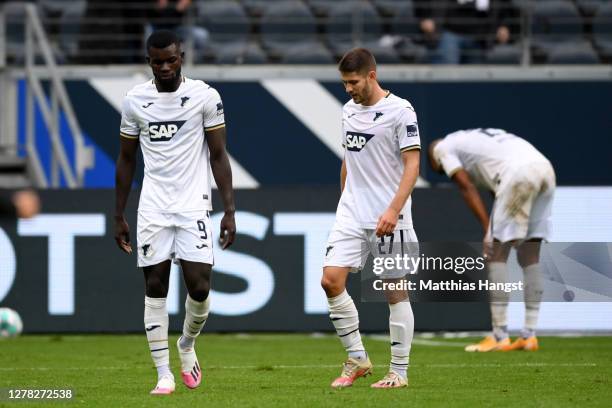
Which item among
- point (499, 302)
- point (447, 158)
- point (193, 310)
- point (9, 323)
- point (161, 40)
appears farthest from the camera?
point (9, 323)

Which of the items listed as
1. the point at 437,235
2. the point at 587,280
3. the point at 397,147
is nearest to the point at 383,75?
the point at 437,235

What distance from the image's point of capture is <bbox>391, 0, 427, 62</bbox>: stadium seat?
16500 millimetres

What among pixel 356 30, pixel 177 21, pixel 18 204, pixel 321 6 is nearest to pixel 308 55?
pixel 356 30

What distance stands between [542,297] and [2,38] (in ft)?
25.4

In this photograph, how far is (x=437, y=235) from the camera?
13.2 m

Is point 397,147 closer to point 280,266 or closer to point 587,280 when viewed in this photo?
point 587,280

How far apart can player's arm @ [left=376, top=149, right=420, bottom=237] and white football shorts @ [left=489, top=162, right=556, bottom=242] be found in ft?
12.5

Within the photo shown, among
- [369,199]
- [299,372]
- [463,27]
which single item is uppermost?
[369,199]

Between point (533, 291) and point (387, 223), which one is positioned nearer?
point (387, 223)

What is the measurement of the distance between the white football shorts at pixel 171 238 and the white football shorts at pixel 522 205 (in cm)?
440

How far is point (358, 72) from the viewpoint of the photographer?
7.71 metres

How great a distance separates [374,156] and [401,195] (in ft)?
1.29

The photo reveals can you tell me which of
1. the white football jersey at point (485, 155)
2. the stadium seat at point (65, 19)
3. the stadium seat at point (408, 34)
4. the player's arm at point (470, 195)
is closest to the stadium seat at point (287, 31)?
the stadium seat at point (408, 34)

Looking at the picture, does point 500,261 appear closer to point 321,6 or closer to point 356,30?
point 356,30
